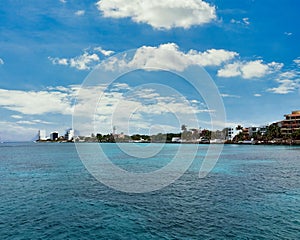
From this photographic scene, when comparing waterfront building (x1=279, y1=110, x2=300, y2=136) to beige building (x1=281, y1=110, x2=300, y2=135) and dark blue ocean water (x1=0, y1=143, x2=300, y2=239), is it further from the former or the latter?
dark blue ocean water (x1=0, y1=143, x2=300, y2=239)

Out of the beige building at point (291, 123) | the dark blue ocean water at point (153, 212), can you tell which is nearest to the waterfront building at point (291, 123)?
the beige building at point (291, 123)

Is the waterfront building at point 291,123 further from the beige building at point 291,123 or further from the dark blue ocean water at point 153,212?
the dark blue ocean water at point 153,212

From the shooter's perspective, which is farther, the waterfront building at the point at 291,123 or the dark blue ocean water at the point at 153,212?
the waterfront building at the point at 291,123

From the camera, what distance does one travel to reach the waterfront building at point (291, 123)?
152250 mm

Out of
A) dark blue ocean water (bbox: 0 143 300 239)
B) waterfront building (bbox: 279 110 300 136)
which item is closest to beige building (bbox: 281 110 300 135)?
waterfront building (bbox: 279 110 300 136)

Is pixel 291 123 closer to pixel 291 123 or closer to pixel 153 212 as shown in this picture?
pixel 291 123

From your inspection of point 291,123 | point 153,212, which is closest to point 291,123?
point 291,123

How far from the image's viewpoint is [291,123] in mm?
155750

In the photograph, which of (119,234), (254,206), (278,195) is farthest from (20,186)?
(278,195)

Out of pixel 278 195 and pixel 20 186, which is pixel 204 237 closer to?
pixel 278 195

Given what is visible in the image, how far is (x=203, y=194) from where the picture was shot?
90.7 feet

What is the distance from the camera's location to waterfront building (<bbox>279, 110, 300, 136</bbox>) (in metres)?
152

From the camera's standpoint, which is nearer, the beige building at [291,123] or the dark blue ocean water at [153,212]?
the dark blue ocean water at [153,212]

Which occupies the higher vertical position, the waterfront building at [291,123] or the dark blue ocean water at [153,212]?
the waterfront building at [291,123]
